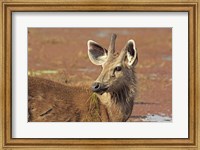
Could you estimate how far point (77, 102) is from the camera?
15.7 ft

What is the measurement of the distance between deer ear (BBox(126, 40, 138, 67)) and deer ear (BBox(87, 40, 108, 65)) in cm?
16

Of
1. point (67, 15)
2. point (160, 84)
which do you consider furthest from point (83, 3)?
point (160, 84)

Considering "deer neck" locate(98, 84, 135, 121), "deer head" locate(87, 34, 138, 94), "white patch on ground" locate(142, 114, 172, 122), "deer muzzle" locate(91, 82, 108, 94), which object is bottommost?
"white patch on ground" locate(142, 114, 172, 122)

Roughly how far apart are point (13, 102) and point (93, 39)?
70 centimetres

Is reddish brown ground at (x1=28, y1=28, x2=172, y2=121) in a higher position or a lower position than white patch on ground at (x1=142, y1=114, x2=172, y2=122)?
higher

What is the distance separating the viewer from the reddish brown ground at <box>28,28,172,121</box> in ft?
15.4

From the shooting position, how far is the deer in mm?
4707

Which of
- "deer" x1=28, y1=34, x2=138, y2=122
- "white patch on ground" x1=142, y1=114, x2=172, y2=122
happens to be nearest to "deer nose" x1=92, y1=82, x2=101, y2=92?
"deer" x1=28, y1=34, x2=138, y2=122

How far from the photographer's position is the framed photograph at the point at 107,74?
15.4 ft

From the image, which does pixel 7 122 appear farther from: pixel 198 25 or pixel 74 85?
pixel 198 25

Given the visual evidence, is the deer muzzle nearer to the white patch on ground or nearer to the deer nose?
the deer nose

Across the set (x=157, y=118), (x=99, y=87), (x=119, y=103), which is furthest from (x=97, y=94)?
(x=157, y=118)

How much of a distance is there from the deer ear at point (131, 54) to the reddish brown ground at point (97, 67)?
0.11 ft

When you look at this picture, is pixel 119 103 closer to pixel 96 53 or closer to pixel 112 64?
pixel 112 64
